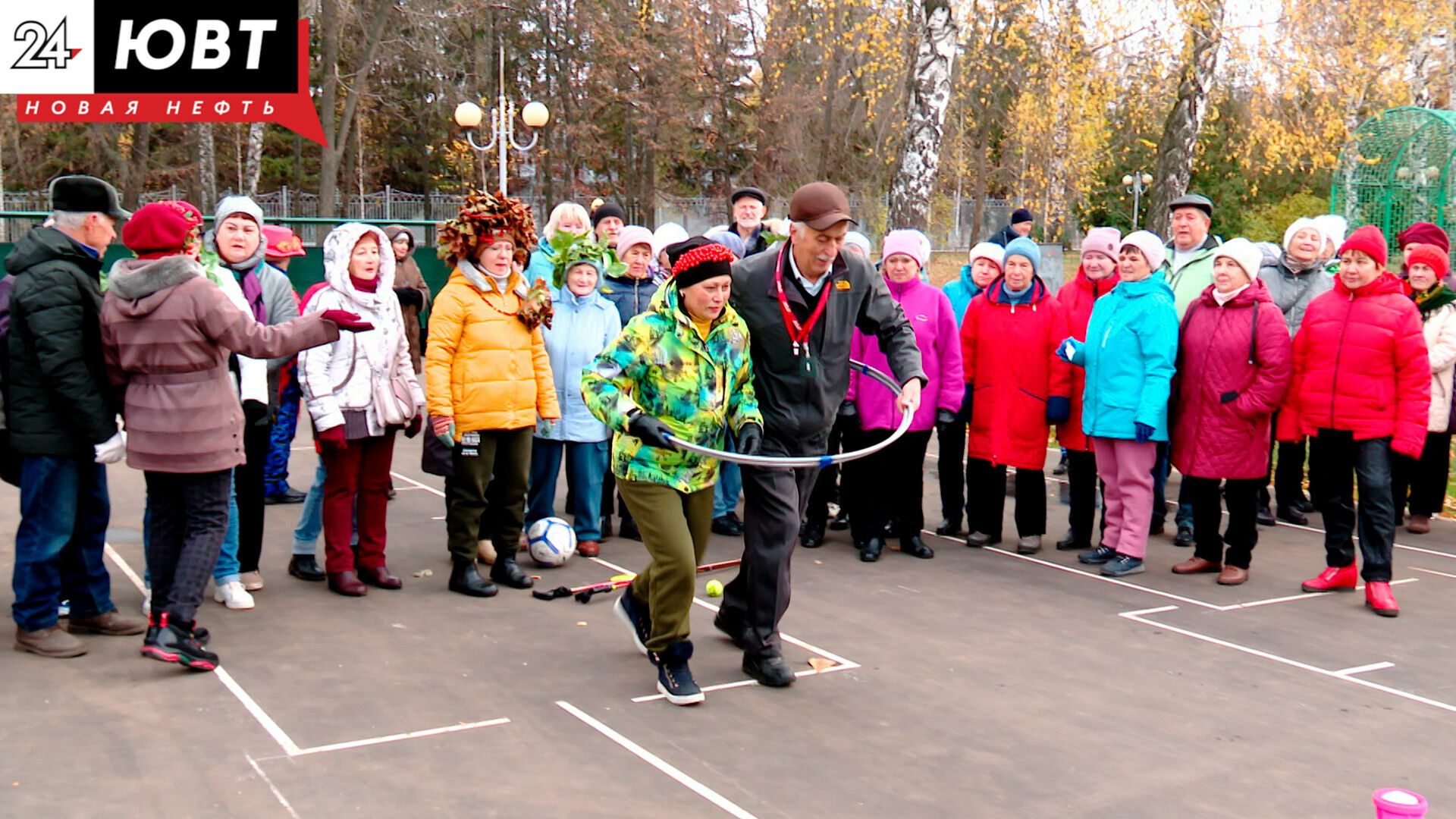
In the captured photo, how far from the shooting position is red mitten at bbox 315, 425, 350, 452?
645 centimetres

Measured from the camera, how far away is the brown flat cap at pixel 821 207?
5363 mm

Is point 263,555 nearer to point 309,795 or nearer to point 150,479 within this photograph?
point 150,479

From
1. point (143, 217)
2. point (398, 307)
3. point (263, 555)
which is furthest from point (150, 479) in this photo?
point (263, 555)

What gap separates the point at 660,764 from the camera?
182 inches

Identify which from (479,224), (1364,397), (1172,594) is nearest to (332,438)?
(479,224)

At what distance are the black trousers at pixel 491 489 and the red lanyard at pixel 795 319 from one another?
1959 mm

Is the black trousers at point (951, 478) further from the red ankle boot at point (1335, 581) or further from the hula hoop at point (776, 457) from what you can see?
the hula hoop at point (776, 457)

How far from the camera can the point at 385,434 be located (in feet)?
22.3

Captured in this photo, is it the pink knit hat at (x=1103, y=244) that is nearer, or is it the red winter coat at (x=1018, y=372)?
the red winter coat at (x=1018, y=372)

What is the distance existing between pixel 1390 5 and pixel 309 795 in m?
22.4

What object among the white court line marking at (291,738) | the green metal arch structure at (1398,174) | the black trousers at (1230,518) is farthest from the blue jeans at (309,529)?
the green metal arch structure at (1398,174)

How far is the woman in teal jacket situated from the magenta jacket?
0.79 metres

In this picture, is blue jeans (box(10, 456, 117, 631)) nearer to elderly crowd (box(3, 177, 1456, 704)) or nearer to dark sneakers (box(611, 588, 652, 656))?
elderly crowd (box(3, 177, 1456, 704))

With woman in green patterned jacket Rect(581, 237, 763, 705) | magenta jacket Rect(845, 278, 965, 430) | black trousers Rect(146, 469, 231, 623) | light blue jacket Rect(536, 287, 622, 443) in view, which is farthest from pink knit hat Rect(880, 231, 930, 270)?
black trousers Rect(146, 469, 231, 623)
